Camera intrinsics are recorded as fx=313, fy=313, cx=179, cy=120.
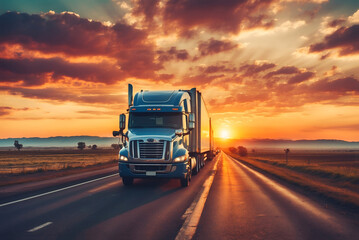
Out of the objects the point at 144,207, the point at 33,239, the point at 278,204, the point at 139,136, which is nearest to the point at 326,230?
the point at 278,204

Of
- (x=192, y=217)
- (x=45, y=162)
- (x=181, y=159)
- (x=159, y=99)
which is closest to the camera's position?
(x=192, y=217)

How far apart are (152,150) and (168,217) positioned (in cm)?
560

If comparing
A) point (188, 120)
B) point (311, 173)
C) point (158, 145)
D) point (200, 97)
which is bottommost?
point (311, 173)

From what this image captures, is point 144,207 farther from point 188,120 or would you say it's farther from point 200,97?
point 200,97

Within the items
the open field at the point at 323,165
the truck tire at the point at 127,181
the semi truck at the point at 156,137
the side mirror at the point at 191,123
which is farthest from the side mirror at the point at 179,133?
the open field at the point at 323,165

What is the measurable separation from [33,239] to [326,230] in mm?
5674

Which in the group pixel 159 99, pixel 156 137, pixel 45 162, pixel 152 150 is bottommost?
pixel 45 162

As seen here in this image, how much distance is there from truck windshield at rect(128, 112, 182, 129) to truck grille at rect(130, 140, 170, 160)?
1.43 metres

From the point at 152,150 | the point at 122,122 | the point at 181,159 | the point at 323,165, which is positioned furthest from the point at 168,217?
the point at 323,165

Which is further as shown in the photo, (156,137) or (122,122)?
(122,122)

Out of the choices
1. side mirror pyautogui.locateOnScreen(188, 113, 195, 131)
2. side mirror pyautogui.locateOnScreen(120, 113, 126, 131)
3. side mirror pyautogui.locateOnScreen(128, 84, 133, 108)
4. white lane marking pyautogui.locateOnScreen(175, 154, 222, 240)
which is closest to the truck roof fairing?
side mirror pyautogui.locateOnScreen(128, 84, 133, 108)

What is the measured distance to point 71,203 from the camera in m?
9.45

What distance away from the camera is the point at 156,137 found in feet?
42.3

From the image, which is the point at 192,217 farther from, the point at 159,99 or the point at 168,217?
the point at 159,99
